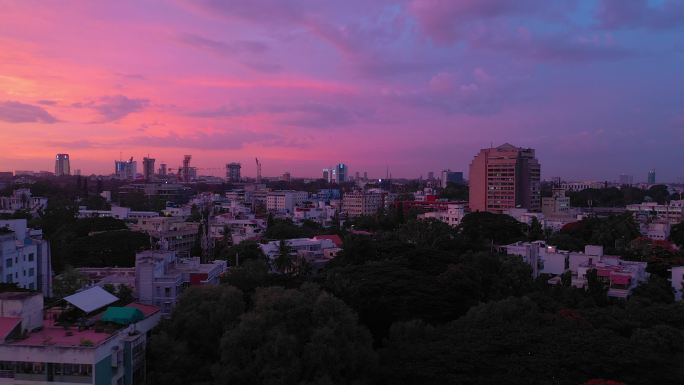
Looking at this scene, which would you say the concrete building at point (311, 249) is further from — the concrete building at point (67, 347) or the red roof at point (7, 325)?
the red roof at point (7, 325)

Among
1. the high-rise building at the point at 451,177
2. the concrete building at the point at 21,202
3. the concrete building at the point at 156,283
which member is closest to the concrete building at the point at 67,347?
the concrete building at the point at 156,283

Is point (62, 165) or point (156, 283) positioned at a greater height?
point (62, 165)

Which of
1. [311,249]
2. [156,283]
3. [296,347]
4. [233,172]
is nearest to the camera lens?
[296,347]

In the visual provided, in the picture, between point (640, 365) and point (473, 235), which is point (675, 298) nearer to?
point (640, 365)

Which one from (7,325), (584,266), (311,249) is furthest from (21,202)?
(584,266)

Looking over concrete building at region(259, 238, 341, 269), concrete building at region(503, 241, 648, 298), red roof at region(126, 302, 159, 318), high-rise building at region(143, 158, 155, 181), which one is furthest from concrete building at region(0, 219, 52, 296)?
high-rise building at region(143, 158, 155, 181)

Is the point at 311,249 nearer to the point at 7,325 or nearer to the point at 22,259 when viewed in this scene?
the point at 22,259
